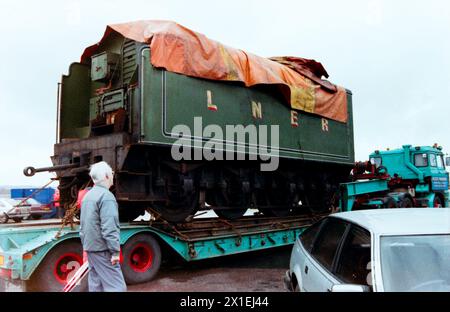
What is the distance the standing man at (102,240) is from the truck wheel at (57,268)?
193 centimetres

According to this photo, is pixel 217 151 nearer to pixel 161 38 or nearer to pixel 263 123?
pixel 263 123

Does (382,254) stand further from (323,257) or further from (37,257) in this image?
(37,257)

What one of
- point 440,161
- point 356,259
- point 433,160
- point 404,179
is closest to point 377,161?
point 404,179

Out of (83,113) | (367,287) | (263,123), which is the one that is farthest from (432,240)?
(83,113)

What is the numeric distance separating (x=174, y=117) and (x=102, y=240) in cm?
342

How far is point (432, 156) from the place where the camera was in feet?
52.2

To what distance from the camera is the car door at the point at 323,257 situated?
373cm

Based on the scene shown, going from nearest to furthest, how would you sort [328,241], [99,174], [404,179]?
[328,241], [99,174], [404,179]

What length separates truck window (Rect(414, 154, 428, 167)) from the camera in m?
15.7

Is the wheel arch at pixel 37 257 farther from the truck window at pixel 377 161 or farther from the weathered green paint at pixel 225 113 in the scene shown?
the truck window at pixel 377 161

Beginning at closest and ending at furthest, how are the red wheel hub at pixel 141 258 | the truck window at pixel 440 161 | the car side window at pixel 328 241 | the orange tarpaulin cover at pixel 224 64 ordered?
the car side window at pixel 328 241 < the red wheel hub at pixel 141 258 < the orange tarpaulin cover at pixel 224 64 < the truck window at pixel 440 161

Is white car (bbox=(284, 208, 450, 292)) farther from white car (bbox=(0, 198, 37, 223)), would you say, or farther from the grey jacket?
white car (bbox=(0, 198, 37, 223))

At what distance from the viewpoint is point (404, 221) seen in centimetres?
365

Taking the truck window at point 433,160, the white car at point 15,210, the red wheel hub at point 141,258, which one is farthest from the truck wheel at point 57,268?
the truck window at point 433,160
